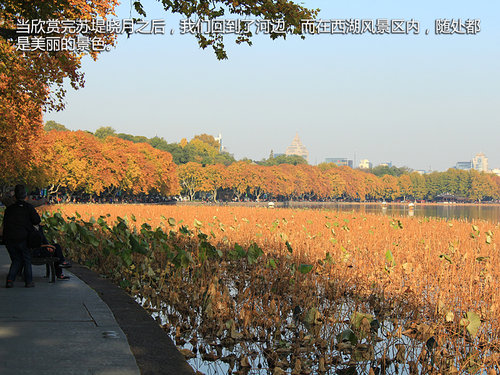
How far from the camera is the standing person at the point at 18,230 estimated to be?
8.94 metres

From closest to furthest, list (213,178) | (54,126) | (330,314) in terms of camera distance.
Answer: (330,314) < (213,178) < (54,126)

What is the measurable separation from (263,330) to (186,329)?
3.60 feet

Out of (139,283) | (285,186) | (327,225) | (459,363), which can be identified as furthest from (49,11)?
(285,186)

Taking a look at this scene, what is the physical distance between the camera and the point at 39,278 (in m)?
10.3

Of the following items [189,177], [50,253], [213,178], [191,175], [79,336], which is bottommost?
[79,336]

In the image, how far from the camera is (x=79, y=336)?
5.90 metres

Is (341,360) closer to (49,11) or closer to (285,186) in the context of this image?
(49,11)

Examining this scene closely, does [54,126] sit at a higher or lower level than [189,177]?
higher

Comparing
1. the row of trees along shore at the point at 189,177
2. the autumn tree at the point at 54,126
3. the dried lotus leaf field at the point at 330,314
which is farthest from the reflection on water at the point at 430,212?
the autumn tree at the point at 54,126

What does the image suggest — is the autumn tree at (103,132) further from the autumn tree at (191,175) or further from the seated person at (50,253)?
the seated person at (50,253)

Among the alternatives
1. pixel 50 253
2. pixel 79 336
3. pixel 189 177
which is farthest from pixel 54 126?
pixel 79 336

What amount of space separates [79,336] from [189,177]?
11313cm

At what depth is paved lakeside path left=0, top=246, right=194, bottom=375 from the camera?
4918 millimetres

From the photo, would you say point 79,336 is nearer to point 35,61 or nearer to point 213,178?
point 35,61
